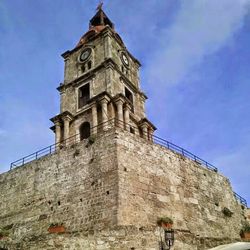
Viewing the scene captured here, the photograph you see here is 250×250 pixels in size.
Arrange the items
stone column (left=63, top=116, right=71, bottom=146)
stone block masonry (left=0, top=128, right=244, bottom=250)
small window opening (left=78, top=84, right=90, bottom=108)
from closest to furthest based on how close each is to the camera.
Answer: stone block masonry (left=0, top=128, right=244, bottom=250)
stone column (left=63, top=116, right=71, bottom=146)
small window opening (left=78, top=84, right=90, bottom=108)

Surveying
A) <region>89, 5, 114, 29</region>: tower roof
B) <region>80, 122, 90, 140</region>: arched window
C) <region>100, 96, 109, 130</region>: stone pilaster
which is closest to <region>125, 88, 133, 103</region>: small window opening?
<region>100, 96, 109, 130</region>: stone pilaster

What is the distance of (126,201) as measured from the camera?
16969mm

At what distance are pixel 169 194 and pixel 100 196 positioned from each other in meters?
3.70

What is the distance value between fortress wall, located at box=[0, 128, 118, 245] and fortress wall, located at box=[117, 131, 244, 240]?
68cm

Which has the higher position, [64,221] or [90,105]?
[90,105]

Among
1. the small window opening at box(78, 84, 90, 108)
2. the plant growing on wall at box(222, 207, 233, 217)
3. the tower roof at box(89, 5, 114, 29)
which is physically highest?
the tower roof at box(89, 5, 114, 29)

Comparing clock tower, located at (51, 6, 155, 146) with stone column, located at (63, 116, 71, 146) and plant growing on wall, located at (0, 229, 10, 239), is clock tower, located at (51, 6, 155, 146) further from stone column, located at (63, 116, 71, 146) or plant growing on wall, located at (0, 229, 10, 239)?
plant growing on wall, located at (0, 229, 10, 239)

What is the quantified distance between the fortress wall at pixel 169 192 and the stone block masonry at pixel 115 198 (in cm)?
5

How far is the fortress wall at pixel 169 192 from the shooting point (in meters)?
17.4

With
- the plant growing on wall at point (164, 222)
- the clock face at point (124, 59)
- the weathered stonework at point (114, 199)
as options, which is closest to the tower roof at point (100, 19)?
the clock face at point (124, 59)

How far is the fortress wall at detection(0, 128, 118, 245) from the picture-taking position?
57.2ft

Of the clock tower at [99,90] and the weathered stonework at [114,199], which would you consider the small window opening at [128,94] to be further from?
the weathered stonework at [114,199]

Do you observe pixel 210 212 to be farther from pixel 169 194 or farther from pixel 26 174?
pixel 26 174

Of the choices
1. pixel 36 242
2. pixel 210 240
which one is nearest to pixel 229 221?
pixel 210 240
